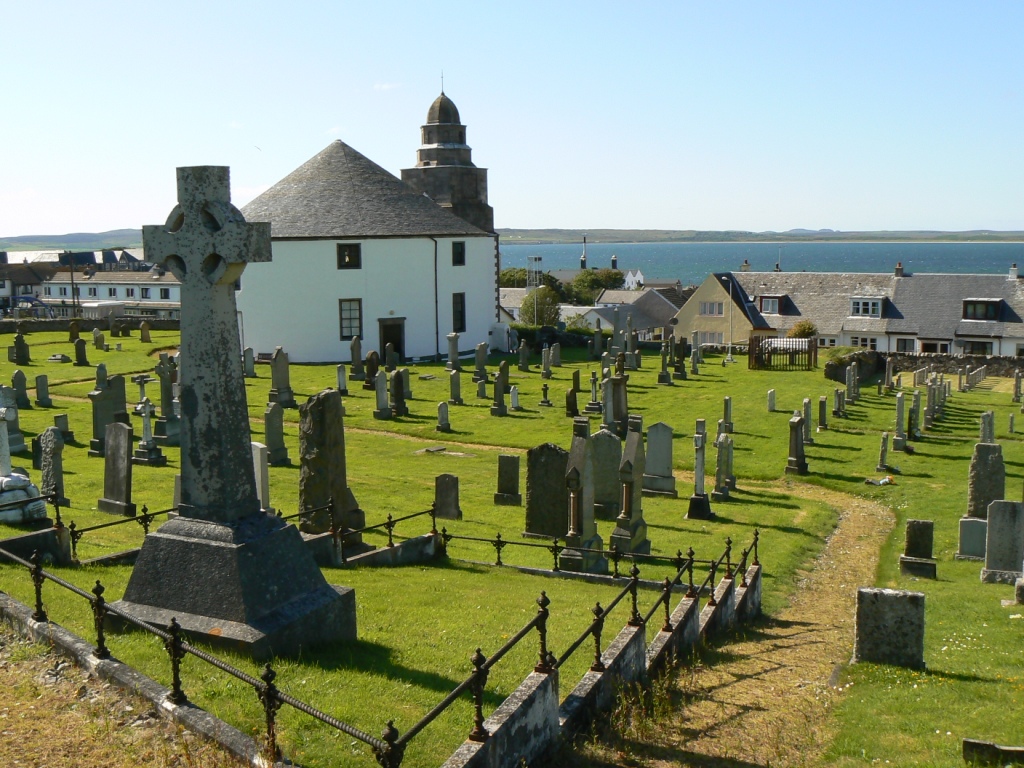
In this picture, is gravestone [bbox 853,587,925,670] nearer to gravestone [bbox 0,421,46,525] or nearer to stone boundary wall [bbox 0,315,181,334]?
gravestone [bbox 0,421,46,525]

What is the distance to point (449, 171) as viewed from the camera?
5506 cm

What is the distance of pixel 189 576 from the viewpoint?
8.00 metres

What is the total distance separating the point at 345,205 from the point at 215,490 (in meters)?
39.7

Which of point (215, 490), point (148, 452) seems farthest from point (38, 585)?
point (148, 452)

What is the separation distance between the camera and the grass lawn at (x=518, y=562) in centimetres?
752

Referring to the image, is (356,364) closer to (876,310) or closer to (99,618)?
(99,618)

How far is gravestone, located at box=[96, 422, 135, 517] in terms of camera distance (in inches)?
616

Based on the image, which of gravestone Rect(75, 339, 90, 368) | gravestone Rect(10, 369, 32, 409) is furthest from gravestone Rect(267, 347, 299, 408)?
gravestone Rect(75, 339, 90, 368)

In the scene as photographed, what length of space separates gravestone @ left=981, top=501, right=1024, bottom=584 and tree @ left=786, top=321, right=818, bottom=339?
42071 millimetres

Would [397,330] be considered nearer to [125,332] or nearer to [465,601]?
[125,332]

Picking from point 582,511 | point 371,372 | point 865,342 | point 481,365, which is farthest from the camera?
point 865,342

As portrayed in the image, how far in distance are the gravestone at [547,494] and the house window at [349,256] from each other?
29971 millimetres

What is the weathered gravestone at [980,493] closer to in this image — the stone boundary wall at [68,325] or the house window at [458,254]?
the house window at [458,254]

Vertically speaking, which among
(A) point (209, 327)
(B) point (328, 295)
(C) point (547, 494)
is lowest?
(C) point (547, 494)
